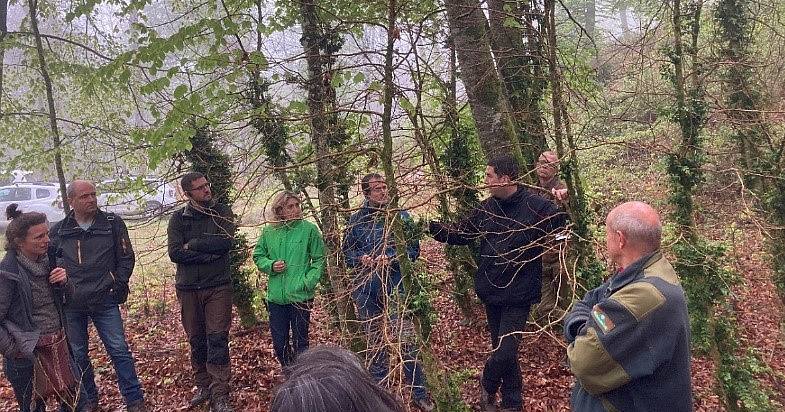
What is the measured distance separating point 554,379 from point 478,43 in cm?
332

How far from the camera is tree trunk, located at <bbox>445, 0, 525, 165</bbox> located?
4.89m

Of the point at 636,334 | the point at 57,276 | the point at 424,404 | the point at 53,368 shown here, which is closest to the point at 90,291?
the point at 57,276

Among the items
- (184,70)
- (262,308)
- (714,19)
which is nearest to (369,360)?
(184,70)

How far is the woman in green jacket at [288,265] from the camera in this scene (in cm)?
435

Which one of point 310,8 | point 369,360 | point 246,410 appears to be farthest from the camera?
point 246,410

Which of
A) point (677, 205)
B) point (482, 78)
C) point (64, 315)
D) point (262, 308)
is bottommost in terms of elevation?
point (262, 308)

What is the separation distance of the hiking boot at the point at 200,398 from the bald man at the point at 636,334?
361 cm

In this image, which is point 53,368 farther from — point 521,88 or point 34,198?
point 34,198

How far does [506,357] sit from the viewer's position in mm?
3795

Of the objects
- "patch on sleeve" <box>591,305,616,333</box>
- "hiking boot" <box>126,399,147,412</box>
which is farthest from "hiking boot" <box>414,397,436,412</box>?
"hiking boot" <box>126,399,147,412</box>

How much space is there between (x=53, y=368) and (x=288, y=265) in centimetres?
192

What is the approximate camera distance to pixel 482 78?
482cm

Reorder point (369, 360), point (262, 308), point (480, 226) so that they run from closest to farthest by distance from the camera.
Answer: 1. point (369, 360)
2. point (480, 226)
3. point (262, 308)

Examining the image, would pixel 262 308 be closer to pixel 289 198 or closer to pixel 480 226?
pixel 289 198
